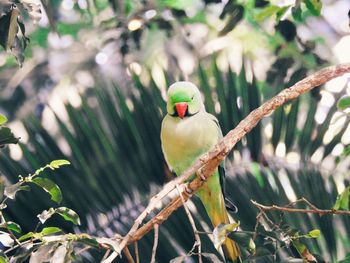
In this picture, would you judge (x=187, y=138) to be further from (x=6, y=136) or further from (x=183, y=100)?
(x=6, y=136)

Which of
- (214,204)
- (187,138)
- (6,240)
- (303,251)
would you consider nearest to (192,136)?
(187,138)

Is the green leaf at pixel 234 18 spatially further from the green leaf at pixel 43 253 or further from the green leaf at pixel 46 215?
the green leaf at pixel 43 253

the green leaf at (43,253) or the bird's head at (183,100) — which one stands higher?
the bird's head at (183,100)

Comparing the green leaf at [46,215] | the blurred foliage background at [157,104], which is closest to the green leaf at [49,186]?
the green leaf at [46,215]

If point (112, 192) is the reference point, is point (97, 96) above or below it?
above

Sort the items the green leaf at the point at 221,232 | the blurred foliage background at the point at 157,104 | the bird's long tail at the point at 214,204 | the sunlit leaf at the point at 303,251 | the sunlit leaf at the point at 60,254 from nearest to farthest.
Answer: the sunlit leaf at the point at 60,254
the green leaf at the point at 221,232
the sunlit leaf at the point at 303,251
the blurred foliage background at the point at 157,104
the bird's long tail at the point at 214,204

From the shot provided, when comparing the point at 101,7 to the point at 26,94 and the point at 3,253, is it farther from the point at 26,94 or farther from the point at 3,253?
the point at 3,253

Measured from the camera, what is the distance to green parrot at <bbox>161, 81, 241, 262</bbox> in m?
2.31

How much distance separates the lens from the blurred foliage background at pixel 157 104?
225 cm

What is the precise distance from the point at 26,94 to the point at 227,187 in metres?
0.75

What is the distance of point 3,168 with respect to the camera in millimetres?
2199

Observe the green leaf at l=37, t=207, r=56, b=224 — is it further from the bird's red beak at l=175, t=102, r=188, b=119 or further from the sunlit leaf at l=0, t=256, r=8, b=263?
the bird's red beak at l=175, t=102, r=188, b=119

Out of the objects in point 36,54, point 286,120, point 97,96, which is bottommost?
point 286,120

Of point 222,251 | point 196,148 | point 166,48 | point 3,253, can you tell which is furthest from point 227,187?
point 3,253
